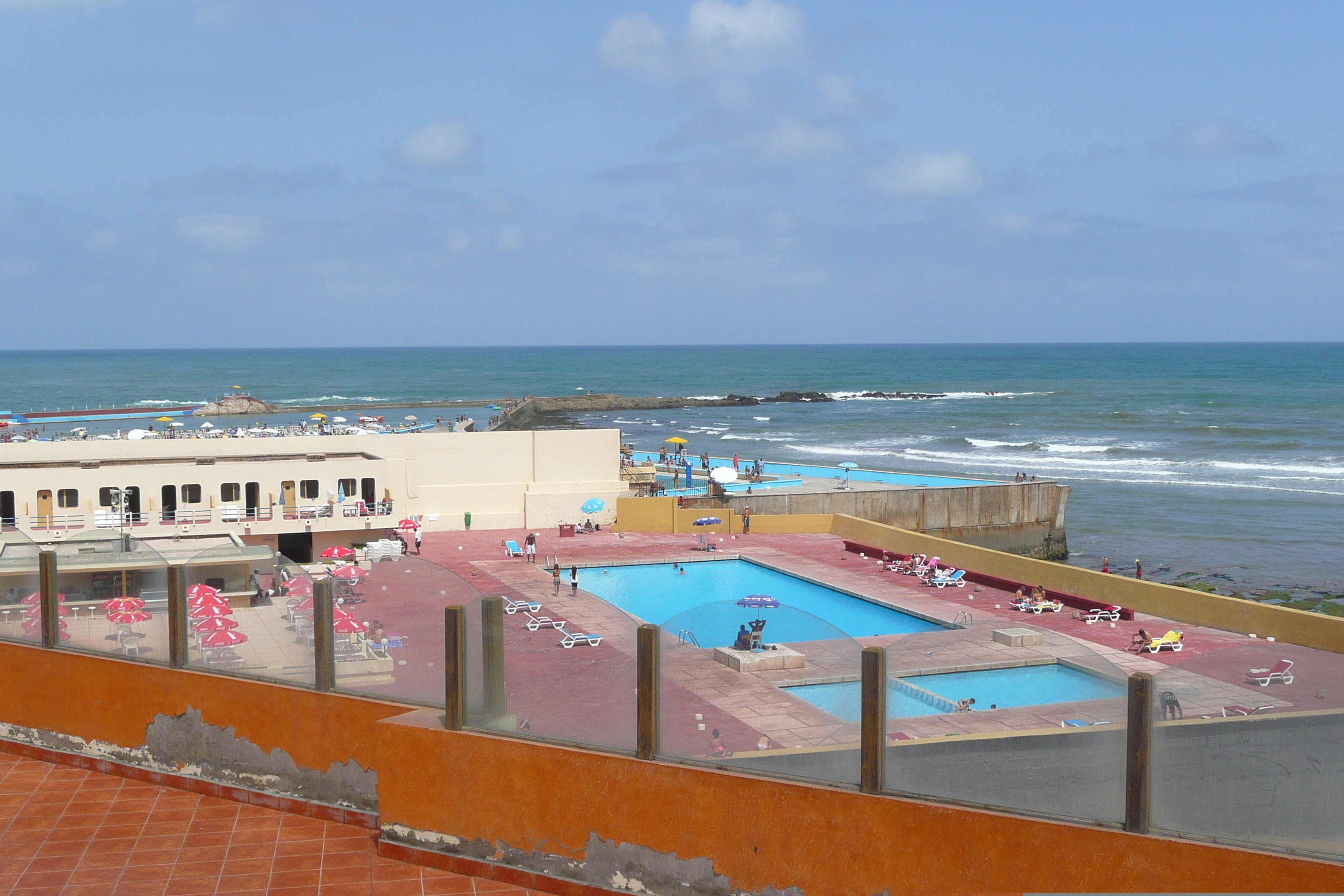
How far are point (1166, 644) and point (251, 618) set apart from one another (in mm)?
14755

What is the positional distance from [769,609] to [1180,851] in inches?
93.4

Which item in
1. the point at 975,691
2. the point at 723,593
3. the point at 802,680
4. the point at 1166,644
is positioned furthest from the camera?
the point at 723,593

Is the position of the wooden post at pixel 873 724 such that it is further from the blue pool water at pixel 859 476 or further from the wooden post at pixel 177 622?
the blue pool water at pixel 859 476

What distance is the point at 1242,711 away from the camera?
4879mm

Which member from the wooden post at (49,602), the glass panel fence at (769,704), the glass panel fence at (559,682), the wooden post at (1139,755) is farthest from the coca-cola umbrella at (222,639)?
the wooden post at (1139,755)

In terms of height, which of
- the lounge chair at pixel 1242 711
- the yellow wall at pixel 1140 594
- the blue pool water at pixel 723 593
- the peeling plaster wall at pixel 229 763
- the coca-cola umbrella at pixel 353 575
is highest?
the coca-cola umbrella at pixel 353 575

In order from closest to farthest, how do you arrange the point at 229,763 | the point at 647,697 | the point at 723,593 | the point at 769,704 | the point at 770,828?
the point at 770,828 < the point at 647,697 < the point at 769,704 < the point at 229,763 < the point at 723,593

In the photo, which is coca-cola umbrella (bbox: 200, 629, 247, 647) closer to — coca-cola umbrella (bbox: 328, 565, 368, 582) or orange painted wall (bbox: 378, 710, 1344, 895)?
coca-cola umbrella (bbox: 328, 565, 368, 582)

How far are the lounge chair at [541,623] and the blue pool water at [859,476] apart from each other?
24923mm

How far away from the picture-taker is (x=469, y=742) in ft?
19.1

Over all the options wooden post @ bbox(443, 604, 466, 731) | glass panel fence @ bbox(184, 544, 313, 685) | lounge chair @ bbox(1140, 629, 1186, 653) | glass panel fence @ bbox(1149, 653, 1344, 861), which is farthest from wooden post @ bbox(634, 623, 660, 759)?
lounge chair @ bbox(1140, 629, 1186, 653)

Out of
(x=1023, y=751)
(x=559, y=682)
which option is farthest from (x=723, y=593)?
(x=1023, y=751)

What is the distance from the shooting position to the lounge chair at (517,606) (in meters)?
6.03

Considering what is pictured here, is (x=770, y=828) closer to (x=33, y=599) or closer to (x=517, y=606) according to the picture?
(x=517, y=606)
